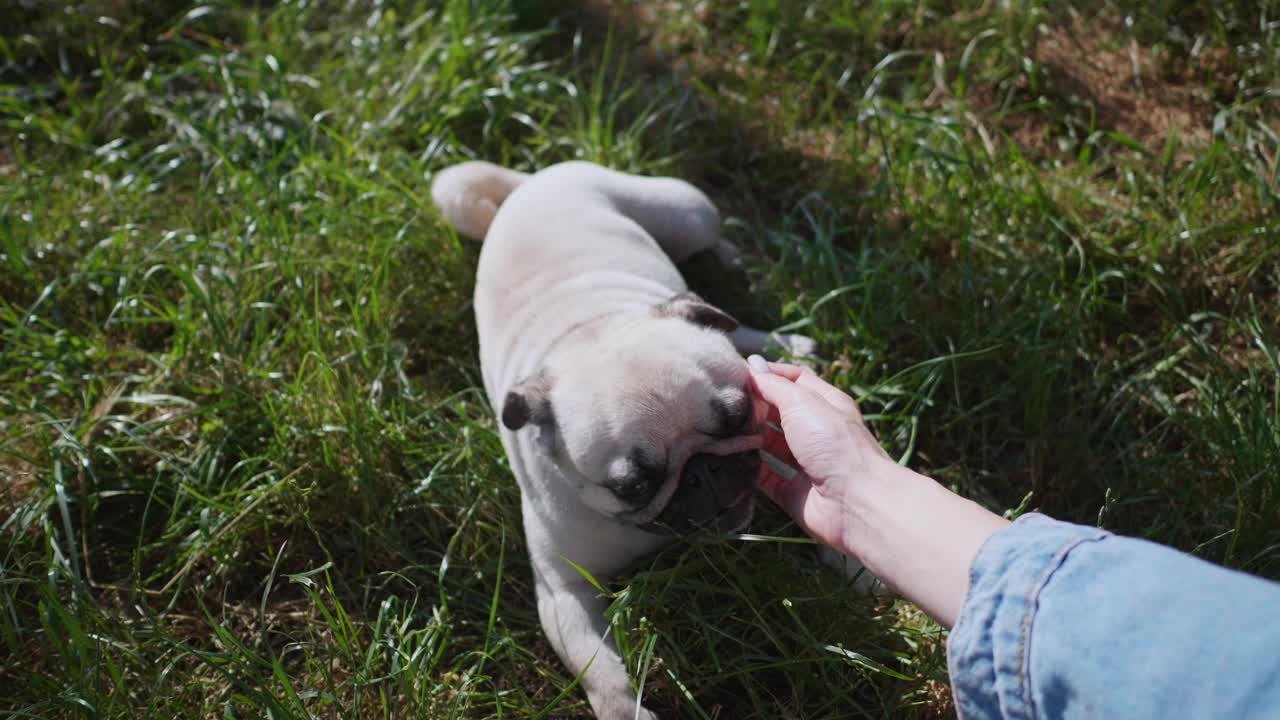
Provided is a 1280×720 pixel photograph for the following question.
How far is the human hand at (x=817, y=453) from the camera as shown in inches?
90.0

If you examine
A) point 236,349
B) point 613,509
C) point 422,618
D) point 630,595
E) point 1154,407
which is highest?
point 1154,407

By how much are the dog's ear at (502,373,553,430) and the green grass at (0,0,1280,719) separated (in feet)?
2.00

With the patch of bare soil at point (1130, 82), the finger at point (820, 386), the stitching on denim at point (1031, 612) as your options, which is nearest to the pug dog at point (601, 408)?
the finger at point (820, 386)

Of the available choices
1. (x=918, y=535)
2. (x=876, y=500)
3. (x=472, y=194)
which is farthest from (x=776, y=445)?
(x=472, y=194)

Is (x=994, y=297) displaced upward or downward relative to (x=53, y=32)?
upward

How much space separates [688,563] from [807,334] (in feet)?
4.34

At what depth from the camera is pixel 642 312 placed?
297 centimetres

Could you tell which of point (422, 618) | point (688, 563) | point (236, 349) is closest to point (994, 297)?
point (688, 563)

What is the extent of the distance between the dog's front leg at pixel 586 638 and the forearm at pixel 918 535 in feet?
2.83

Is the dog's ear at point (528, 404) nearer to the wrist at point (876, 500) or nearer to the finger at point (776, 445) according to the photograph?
the finger at point (776, 445)

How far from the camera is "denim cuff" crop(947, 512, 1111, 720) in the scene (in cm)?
163

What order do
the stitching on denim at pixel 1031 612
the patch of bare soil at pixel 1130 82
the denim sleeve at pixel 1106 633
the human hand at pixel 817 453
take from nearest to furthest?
the denim sleeve at pixel 1106 633, the stitching on denim at pixel 1031 612, the human hand at pixel 817 453, the patch of bare soil at pixel 1130 82

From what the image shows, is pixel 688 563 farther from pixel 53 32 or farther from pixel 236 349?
pixel 53 32

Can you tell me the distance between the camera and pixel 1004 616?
1.67 meters
